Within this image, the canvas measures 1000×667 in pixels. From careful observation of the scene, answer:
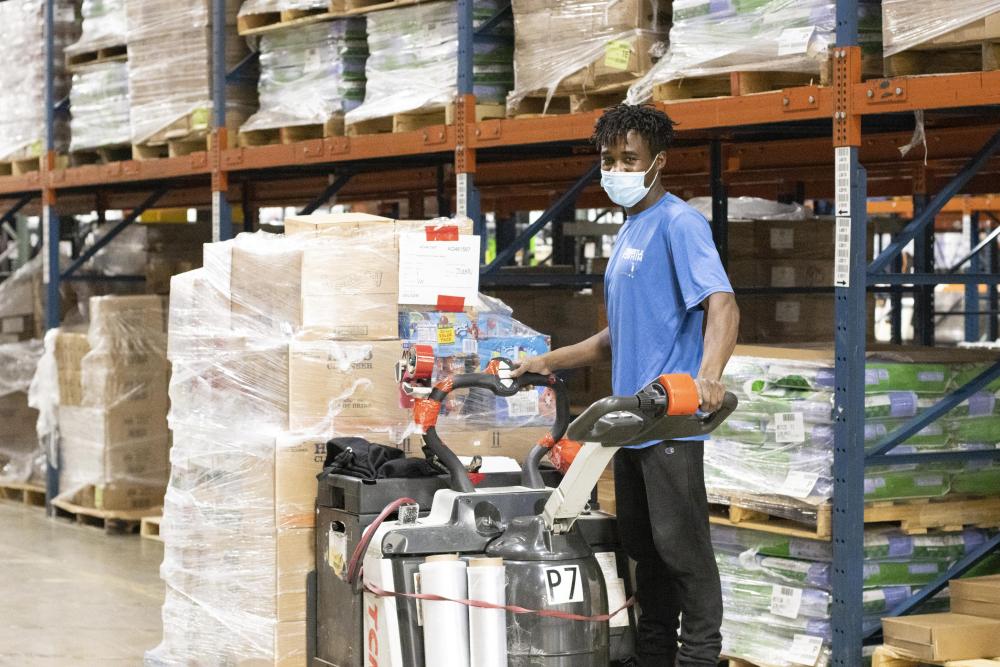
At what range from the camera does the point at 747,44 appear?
6.18m

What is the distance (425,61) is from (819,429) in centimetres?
308

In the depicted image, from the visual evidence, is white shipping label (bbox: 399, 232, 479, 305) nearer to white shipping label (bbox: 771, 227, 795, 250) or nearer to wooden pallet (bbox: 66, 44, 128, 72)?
white shipping label (bbox: 771, 227, 795, 250)

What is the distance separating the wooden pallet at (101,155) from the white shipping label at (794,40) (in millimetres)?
6125

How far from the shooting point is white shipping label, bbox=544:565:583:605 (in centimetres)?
395

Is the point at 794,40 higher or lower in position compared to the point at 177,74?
lower

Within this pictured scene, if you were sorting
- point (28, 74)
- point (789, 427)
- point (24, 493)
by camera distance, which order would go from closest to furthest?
point (789, 427) < point (28, 74) < point (24, 493)

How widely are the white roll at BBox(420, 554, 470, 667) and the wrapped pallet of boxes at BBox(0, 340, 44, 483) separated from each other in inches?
335

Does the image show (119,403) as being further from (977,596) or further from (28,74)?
(977,596)

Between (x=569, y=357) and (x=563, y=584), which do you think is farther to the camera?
(x=569, y=357)

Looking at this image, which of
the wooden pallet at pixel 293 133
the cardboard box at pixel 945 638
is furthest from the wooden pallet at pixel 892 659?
the wooden pallet at pixel 293 133

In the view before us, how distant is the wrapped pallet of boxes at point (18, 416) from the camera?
11969 mm

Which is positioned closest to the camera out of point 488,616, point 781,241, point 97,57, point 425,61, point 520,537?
point 488,616

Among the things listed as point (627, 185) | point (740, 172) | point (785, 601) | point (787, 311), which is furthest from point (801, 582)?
point (740, 172)

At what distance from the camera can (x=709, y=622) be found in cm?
430
